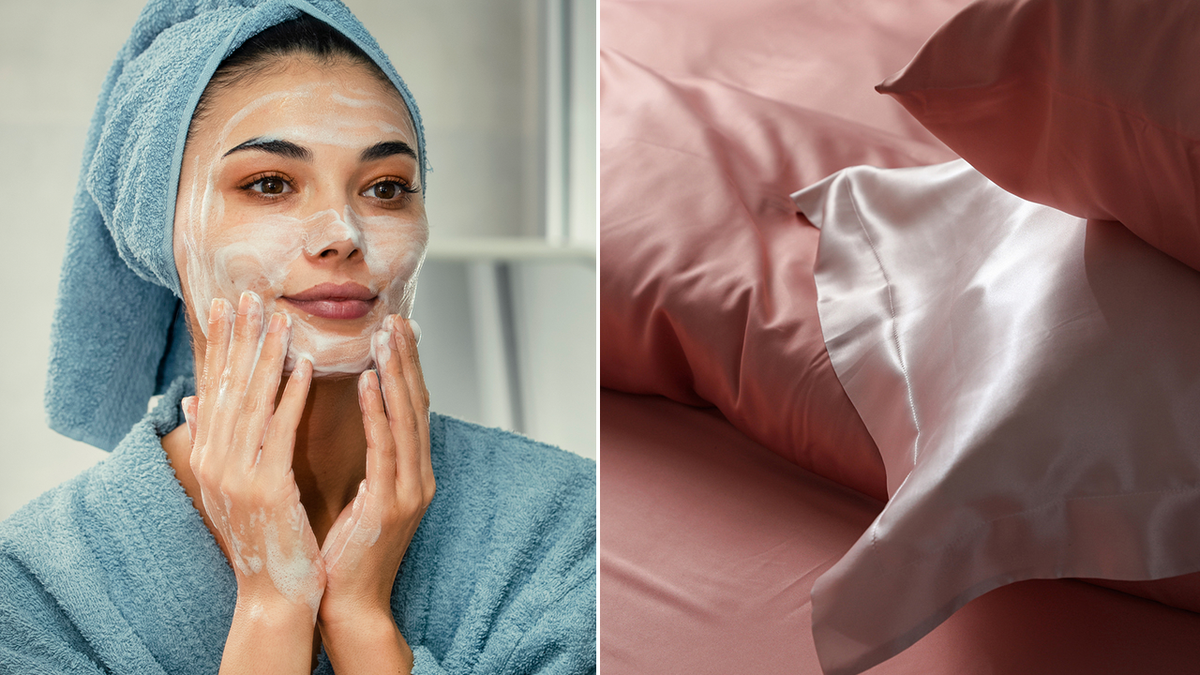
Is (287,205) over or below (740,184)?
over

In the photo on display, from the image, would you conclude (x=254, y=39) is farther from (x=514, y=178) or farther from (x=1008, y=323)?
(x=1008, y=323)

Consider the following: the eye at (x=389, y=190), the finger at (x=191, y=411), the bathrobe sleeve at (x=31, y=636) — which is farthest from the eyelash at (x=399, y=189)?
the bathrobe sleeve at (x=31, y=636)

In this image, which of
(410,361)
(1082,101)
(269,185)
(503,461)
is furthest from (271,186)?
(1082,101)

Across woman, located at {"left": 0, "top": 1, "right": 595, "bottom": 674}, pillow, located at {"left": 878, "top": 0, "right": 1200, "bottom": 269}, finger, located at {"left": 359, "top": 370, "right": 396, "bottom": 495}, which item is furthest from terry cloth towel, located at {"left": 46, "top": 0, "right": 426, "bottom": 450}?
pillow, located at {"left": 878, "top": 0, "right": 1200, "bottom": 269}

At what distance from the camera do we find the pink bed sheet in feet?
1.85

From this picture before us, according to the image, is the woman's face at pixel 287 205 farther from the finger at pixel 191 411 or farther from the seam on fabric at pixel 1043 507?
the seam on fabric at pixel 1043 507

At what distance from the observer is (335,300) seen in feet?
1.36

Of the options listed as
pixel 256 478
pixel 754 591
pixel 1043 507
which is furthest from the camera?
pixel 754 591

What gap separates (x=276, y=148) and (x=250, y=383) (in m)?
0.10

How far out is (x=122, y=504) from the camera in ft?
1.40

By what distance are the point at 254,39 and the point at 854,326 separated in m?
0.43

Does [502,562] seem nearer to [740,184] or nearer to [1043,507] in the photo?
[1043,507]

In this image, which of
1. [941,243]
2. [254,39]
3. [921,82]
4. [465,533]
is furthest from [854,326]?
[254,39]

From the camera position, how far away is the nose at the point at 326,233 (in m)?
0.41
